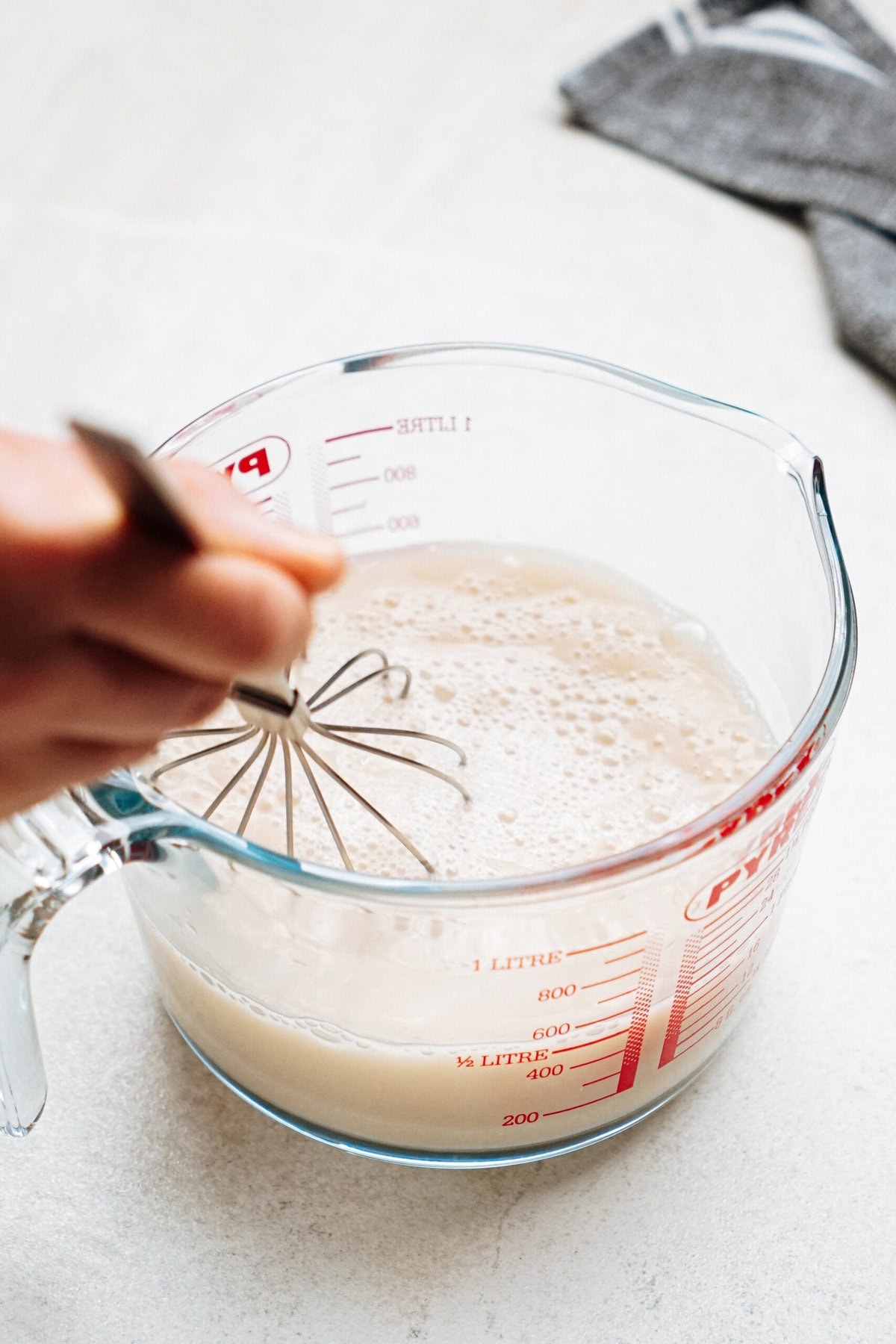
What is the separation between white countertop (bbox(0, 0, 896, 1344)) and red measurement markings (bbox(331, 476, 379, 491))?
0.72 feet

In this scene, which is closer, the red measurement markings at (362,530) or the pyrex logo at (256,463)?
the pyrex logo at (256,463)

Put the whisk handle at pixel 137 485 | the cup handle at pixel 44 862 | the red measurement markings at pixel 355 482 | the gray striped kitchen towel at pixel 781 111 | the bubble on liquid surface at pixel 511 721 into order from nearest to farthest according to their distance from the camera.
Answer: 1. the whisk handle at pixel 137 485
2. the cup handle at pixel 44 862
3. the bubble on liquid surface at pixel 511 721
4. the red measurement markings at pixel 355 482
5. the gray striped kitchen towel at pixel 781 111

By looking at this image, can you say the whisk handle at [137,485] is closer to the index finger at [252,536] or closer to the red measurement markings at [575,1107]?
the index finger at [252,536]

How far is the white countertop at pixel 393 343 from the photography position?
1.87 ft

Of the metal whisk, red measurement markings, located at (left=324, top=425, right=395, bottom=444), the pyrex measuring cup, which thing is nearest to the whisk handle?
the metal whisk

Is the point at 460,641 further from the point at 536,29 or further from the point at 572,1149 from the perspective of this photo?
the point at 536,29

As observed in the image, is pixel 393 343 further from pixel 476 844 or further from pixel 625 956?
pixel 625 956

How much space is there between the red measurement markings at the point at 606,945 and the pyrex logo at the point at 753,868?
0.02m

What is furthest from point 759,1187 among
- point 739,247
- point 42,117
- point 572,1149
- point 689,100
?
point 42,117

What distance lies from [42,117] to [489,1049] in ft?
3.04

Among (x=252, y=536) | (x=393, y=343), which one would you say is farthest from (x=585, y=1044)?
(x=393, y=343)

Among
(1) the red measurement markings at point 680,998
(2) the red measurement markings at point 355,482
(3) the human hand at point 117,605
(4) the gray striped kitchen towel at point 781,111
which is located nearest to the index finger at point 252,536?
(3) the human hand at point 117,605

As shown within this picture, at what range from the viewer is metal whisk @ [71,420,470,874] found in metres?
0.34

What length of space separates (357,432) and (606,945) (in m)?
0.33
